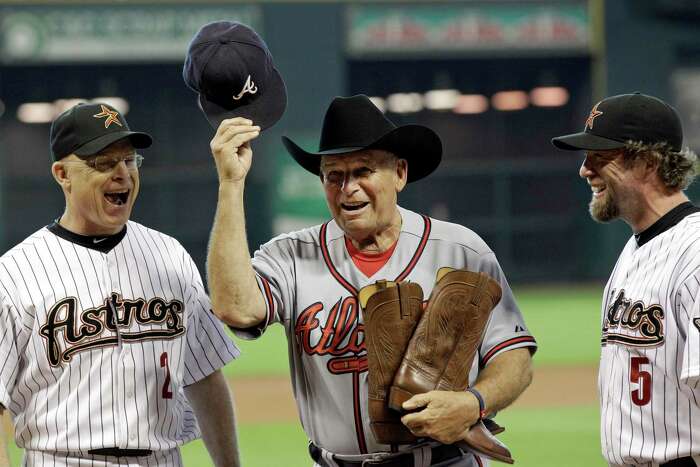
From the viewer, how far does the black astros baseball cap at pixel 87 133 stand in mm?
3297

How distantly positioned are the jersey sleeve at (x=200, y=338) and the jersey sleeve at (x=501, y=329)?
940 millimetres

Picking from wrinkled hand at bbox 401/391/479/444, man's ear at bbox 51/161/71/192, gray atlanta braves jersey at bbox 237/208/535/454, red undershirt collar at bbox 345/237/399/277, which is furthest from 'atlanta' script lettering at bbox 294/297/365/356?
man's ear at bbox 51/161/71/192

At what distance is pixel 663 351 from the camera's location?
10.0ft

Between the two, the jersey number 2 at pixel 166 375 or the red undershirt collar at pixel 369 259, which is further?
the jersey number 2 at pixel 166 375

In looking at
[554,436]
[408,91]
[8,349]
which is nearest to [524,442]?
[554,436]

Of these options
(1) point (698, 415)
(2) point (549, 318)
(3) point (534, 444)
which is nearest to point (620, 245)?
(2) point (549, 318)

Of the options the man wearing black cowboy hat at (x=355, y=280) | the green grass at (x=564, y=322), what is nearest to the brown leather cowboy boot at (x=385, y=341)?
the man wearing black cowboy hat at (x=355, y=280)

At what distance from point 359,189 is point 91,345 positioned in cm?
98

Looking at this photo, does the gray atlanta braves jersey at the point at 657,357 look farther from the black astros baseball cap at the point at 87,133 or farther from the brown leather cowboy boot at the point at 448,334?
the black astros baseball cap at the point at 87,133

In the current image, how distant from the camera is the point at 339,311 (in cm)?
313

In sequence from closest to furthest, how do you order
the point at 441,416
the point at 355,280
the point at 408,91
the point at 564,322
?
1. the point at 441,416
2. the point at 355,280
3. the point at 564,322
4. the point at 408,91

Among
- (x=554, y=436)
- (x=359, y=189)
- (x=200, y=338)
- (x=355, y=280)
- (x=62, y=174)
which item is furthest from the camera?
(x=554, y=436)

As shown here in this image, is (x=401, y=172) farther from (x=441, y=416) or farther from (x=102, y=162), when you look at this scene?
(x=102, y=162)

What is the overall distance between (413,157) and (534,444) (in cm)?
507
